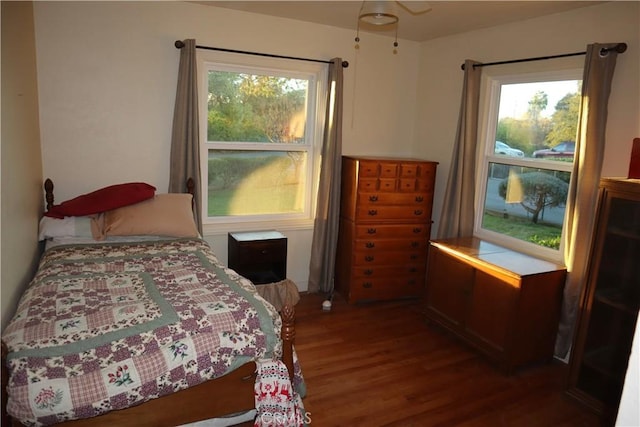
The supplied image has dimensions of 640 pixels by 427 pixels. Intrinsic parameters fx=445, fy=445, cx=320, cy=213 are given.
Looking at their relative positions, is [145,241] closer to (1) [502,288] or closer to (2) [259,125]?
(2) [259,125]

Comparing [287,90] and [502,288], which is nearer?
[502,288]

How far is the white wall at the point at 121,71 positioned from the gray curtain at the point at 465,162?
4.15ft

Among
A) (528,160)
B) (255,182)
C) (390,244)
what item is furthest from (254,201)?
(528,160)

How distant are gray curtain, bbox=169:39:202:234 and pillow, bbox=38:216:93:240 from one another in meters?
0.70

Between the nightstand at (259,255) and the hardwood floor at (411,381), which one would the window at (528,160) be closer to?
the hardwood floor at (411,381)

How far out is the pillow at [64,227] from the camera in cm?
296

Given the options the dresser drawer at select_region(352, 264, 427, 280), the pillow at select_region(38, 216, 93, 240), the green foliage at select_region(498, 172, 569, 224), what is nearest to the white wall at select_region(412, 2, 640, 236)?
the green foliage at select_region(498, 172, 569, 224)

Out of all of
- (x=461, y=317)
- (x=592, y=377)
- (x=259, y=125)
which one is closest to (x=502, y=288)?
(x=461, y=317)

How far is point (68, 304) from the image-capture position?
2.02 meters

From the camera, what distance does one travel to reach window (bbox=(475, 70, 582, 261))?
3248mm

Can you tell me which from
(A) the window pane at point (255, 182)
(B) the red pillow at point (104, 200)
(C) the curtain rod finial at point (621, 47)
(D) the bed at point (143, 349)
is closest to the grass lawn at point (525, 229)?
(C) the curtain rod finial at point (621, 47)

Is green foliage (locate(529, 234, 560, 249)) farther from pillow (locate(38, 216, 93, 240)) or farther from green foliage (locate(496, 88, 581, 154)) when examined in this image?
pillow (locate(38, 216, 93, 240))

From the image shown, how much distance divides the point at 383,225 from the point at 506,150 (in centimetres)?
120

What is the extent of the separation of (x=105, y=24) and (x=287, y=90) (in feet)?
4.95
